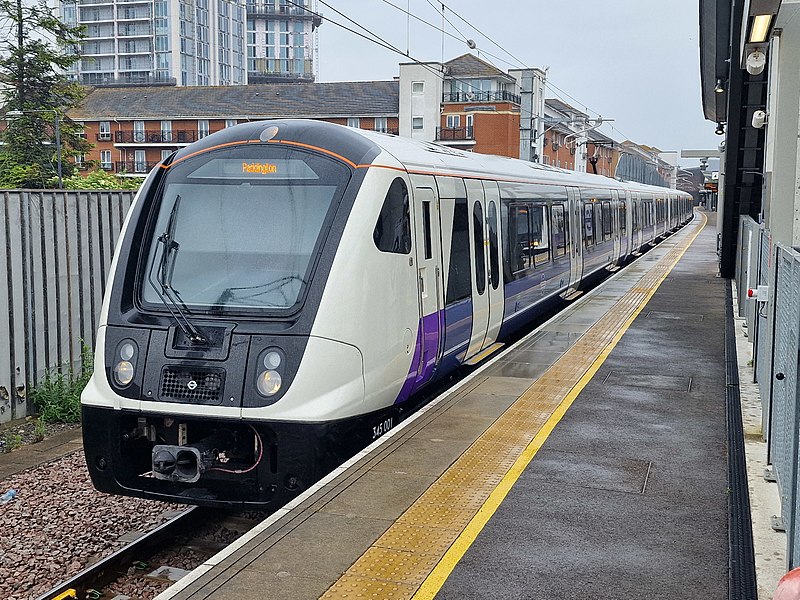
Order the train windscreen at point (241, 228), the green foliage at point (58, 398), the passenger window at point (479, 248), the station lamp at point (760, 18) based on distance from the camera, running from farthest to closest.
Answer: the green foliage at point (58, 398), the passenger window at point (479, 248), the station lamp at point (760, 18), the train windscreen at point (241, 228)

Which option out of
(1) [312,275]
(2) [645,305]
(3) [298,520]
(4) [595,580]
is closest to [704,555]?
(4) [595,580]

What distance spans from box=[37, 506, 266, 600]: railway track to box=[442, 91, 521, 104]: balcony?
181 ft

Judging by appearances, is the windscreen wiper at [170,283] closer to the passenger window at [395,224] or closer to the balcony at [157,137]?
the passenger window at [395,224]

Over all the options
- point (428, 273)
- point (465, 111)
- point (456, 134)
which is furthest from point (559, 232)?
point (465, 111)

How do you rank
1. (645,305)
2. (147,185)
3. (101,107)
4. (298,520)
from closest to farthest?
1. (298,520)
2. (147,185)
3. (645,305)
4. (101,107)

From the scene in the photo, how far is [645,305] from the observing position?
16.4 meters

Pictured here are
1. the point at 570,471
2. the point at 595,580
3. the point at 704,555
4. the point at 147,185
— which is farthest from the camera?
the point at 147,185

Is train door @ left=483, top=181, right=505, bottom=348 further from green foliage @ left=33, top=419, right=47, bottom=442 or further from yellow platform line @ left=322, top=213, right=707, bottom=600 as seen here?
green foliage @ left=33, top=419, right=47, bottom=442

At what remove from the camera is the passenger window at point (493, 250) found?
35.3ft

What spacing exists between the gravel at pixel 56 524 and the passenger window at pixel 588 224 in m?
12.4

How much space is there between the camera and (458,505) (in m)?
6.07

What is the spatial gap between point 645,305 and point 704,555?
1141 cm

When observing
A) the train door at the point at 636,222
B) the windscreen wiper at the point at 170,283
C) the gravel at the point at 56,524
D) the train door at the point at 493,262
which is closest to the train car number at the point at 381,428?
the windscreen wiper at the point at 170,283

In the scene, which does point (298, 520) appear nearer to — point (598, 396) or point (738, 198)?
point (598, 396)
